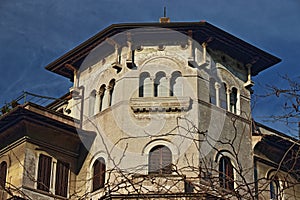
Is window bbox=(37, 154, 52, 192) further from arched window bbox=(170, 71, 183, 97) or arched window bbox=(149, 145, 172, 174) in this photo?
arched window bbox=(170, 71, 183, 97)

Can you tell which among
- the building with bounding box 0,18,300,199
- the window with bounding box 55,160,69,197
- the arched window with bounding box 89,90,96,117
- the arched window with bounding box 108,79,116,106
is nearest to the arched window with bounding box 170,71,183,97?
the building with bounding box 0,18,300,199

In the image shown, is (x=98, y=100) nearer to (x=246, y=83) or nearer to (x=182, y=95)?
(x=182, y=95)

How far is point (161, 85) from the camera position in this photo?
25.3 metres

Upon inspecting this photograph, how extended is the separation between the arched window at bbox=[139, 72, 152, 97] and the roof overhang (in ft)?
5.78

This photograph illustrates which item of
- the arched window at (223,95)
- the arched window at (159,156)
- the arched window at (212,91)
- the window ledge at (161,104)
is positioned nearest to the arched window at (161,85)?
the window ledge at (161,104)

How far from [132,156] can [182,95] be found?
9.18 ft

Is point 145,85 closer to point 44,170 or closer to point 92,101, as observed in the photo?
point 92,101

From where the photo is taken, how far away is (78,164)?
86.2 feet

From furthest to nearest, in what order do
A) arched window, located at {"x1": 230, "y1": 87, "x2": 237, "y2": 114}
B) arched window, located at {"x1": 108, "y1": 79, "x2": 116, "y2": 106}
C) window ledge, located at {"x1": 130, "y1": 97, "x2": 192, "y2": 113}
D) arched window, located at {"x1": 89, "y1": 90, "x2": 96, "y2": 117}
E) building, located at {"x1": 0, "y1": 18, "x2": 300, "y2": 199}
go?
arched window, located at {"x1": 89, "y1": 90, "x2": 96, "y2": 117}
arched window, located at {"x1": 230, "y1": 87, "x2": 237, "y2": 114}
arched window, located at {"x1": 108, "y1": 79, "x2": 116, "y2": 106}
window ledge, located at {"x1": 130, "y1": 97, "x2": 192, "y2": 113}
building, located at {"x1": 0, "y1": 18, "x2": 300, "y2": 199}

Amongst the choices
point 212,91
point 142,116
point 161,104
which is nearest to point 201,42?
point 212,91

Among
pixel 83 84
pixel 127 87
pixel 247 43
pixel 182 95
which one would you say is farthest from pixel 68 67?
pixel 247 43

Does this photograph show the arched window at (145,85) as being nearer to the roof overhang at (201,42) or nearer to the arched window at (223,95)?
the roof overhang at (201,42)

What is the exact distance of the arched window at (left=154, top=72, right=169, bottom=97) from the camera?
82.7 feet

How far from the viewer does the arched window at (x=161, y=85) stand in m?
25.2
